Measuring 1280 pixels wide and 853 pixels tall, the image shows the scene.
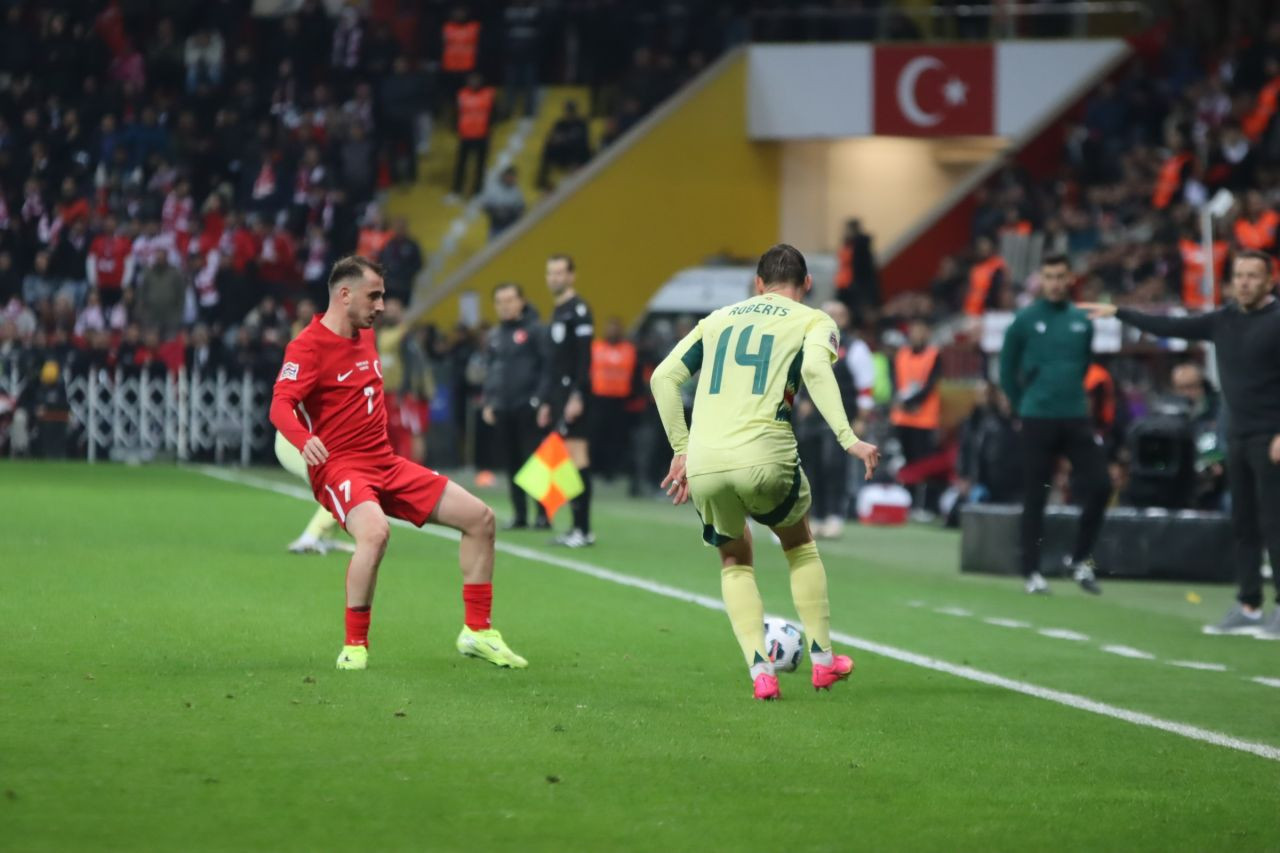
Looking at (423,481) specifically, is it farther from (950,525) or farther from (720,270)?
(720,270)

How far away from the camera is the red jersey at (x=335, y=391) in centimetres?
938

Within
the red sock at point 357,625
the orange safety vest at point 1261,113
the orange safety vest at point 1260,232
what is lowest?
the red sock at point 357,625

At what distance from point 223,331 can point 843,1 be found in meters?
11.9

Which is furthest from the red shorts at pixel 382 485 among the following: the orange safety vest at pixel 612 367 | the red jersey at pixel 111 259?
the red jersey at pixel 111 259

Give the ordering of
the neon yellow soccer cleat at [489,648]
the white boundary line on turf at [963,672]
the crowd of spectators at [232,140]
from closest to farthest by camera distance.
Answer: the white boundary line on turf at [963,672] < the neon yellow soccer cleat at [489,648] < the crowd of spectators at [232,140]

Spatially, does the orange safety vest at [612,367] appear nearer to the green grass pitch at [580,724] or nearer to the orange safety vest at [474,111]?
the orange safety vest at [474,111]

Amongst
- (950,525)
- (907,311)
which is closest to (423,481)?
(950,525)

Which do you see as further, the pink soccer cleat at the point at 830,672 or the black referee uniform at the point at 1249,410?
the black referee uniform at the point at 1249,410

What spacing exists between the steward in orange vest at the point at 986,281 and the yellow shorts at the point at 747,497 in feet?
61.8

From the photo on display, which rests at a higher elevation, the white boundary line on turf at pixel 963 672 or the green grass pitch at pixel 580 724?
the green grass pitch at pixel 580 724

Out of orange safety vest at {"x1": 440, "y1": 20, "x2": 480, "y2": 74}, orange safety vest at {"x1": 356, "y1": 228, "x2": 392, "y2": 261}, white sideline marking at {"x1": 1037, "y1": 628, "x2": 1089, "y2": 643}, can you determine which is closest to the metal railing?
orange safety vest at {"x1": 356, "y1": 228, "x2": 392, "y2": 261}

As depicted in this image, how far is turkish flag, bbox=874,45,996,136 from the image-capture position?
34250mm

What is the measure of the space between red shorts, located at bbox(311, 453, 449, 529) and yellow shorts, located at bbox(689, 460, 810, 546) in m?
1.30

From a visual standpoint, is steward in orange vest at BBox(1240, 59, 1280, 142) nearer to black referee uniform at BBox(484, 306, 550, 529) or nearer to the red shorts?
black referee uniform at BBox(484, 306, 550, 529)
